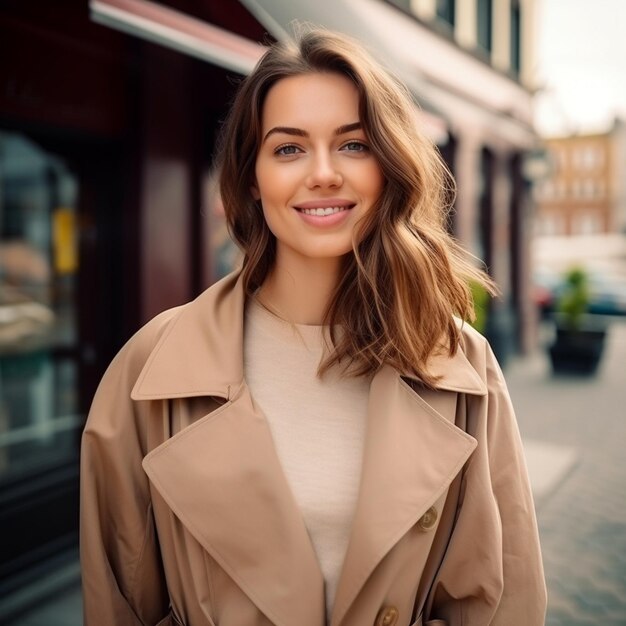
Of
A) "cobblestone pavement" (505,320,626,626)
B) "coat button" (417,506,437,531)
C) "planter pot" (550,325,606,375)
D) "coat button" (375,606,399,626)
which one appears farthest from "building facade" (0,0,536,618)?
"planter pot" (550,325,606,375)

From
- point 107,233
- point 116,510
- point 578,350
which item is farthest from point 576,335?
point 116,510

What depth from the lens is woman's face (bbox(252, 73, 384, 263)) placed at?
5.84ft

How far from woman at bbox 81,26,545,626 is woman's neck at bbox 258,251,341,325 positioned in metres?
0.09

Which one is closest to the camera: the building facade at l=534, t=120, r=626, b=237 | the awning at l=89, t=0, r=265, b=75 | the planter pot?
the awning at l=89, t=0, r=265, b=75

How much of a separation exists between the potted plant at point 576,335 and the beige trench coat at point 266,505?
10708 millimetres

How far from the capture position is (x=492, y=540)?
5.82 feet

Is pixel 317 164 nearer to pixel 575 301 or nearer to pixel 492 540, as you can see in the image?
pixel 492 540

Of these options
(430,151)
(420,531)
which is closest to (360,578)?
(420,531)

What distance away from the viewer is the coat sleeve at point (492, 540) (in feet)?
5.85

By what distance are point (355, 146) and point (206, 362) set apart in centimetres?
67

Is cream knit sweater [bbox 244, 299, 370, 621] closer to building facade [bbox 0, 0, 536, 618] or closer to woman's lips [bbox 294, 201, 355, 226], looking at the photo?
woman's lips [bbox 294, 201, 355, 226]

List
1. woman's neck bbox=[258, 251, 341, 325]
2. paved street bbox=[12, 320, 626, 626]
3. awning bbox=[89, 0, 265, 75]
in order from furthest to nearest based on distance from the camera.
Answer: paved street bbox=[12, 320, 626, 626]
awning bbox=[89, 0, 265, 75]
woman's neck bbox=[258, 251, 341, 325]

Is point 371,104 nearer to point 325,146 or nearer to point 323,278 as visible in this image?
point 325,146

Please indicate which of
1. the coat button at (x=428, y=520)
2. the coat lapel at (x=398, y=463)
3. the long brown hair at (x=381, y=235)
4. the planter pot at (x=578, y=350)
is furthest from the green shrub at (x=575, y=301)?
the coat button at (x=428, y=520)
